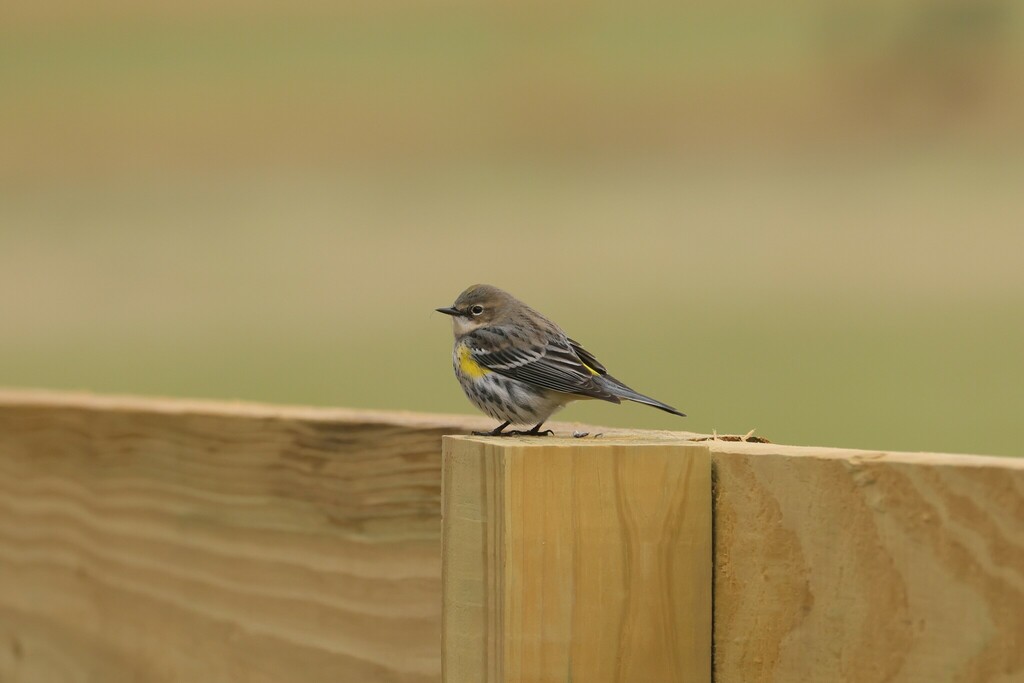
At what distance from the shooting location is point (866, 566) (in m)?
1.65

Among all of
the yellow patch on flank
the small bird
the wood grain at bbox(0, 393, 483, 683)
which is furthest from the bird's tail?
the wood grain at bbox(0, 393, 483, 683)

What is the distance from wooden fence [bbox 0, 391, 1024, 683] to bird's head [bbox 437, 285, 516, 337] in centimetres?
242

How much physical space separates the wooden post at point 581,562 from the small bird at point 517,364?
7.02ft

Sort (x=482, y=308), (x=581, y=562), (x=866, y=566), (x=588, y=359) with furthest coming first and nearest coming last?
(x=482, y=308), (x=588, y=359), (x=581, y=562), (x=866, y=566)

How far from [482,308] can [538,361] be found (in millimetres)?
484

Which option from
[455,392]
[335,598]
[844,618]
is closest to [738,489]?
[844,618]

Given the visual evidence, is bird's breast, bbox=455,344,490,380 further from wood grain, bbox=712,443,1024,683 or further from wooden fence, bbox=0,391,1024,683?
wood grain, bbox=712,443,1024,683

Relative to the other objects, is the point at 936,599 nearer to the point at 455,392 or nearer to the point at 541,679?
the point at 541,679

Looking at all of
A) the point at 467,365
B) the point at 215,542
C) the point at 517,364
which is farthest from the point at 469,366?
the point at 215,542

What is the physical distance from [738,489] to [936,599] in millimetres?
316

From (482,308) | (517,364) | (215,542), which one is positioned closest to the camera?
(215,542)

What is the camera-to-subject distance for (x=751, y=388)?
19188 mm

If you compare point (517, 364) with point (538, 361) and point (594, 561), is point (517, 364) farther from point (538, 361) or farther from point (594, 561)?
point (594, 561)

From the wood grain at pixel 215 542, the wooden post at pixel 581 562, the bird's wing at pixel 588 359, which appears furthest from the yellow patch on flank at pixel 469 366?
the wooden post at pixel 581 562
